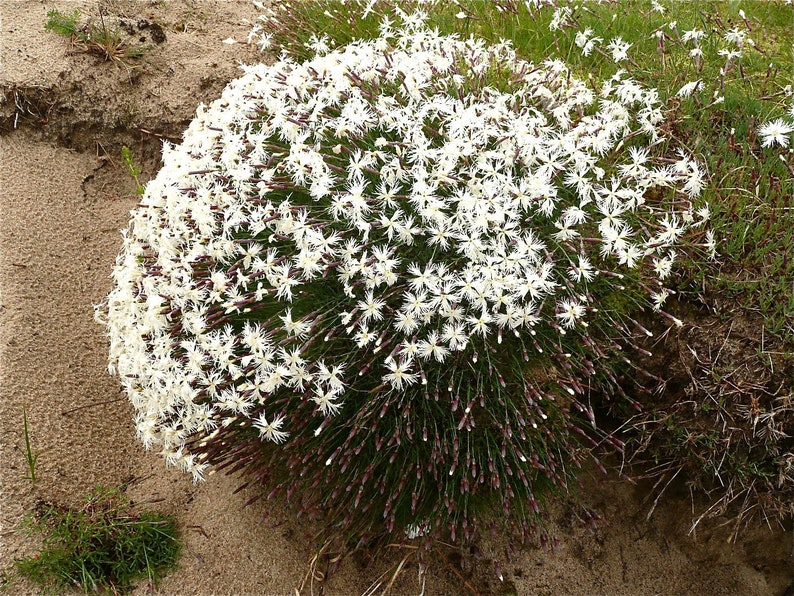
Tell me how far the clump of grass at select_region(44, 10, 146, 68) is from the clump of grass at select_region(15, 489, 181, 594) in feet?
11.2

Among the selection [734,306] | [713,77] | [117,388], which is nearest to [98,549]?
[117,388]

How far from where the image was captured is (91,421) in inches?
154

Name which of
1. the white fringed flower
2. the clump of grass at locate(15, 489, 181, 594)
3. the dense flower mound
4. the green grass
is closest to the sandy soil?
the clump of grass at locate(15, 489, 181, 594)

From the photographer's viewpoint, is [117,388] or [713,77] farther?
[117,388]

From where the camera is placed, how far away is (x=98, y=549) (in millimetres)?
3342

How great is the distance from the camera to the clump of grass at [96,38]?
488cm

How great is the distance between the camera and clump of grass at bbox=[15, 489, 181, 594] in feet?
10.7

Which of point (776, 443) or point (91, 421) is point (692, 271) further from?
point (91, 421)

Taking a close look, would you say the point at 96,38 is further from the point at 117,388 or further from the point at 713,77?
the point at 713,77

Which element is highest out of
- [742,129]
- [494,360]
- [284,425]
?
[742,129]

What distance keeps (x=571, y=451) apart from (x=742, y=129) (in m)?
2.01

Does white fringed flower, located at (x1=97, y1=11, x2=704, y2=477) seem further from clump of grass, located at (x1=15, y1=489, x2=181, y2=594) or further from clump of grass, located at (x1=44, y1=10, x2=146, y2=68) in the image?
clump of grass, located at (x1=44, y1=10, x2=146, y2=68)

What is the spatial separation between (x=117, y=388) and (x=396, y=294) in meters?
2.40

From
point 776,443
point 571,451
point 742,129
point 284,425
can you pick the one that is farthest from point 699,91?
point 284,425
